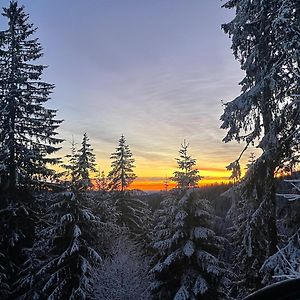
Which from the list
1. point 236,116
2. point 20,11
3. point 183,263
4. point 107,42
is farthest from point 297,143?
point 20,11

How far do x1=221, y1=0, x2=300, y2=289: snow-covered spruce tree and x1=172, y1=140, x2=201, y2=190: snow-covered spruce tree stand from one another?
18.4 feet

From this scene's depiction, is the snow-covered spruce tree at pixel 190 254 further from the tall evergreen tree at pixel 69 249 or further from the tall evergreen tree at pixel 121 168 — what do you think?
the tall evergreen tree at pixel 121 168

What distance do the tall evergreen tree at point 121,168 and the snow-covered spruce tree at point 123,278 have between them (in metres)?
9.53

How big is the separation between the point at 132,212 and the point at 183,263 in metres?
19.8

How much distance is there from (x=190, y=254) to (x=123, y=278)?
10.1 metres

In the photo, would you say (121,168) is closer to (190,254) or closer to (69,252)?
(69,252)

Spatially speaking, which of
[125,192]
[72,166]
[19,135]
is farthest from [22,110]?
[125,192]

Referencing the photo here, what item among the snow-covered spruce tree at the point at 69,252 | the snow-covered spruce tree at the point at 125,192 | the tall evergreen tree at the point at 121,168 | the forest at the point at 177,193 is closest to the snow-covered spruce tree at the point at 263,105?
the forest at the point at 177,193

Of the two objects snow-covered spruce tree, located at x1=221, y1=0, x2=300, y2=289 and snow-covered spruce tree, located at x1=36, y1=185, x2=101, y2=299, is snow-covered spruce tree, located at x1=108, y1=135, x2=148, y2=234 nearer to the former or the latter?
snow-covered spruce tree, located at x1=36, y1=185, x2=101, y2=299

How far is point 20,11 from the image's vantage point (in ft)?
56.0

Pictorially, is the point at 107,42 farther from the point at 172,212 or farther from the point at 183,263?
the point at 183,263

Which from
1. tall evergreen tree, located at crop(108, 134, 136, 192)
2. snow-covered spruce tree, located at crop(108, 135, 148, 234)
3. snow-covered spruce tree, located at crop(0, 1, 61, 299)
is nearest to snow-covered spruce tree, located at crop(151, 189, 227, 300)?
Answer: snow-covered spruce tree, located at crop(0, 1, 61, 299)

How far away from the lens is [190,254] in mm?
13820

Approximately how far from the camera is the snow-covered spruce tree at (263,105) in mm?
8484
